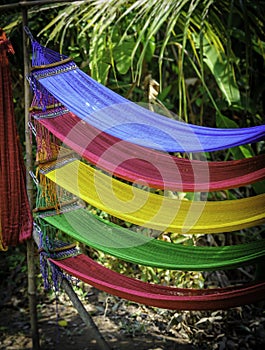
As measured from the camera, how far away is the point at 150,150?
201 cm

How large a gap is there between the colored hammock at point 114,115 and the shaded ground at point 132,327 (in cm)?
97

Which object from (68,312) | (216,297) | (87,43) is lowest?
(68,312)

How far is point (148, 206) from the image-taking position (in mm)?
1998

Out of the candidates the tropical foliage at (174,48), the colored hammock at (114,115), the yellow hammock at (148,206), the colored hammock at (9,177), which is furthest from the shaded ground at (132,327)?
the colored hammock at (114,115)

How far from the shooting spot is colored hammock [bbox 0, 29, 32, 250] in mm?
1937

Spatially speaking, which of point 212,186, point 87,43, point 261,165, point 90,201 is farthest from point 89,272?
point 87,43

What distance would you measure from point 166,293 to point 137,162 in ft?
1.50

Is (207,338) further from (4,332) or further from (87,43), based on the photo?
(87,43)

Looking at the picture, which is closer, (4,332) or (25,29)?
(25,29)

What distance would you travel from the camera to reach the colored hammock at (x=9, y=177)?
1937 millimetres

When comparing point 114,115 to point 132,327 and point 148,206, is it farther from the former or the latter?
point 132,327

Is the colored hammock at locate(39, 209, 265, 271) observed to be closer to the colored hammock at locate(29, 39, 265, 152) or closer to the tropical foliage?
the colored hammock at locate(29, 39, 265, 152)

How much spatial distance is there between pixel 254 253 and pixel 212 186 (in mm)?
258

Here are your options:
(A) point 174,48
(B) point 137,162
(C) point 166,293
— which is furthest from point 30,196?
(A) point 174,48
